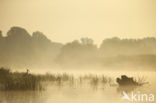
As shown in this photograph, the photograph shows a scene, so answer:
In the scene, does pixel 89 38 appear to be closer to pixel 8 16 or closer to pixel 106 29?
pixel 106 29

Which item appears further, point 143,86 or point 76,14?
point 76,14

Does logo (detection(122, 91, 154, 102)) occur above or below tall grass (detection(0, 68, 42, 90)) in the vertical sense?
below

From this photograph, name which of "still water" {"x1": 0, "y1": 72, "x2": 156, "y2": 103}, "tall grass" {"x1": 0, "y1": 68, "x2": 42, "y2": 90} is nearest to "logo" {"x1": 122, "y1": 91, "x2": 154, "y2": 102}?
"still water" {"x1": 0, "y1": 72, "x2": 156, "y2": 103}

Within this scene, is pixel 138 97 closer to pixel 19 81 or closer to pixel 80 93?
pixel 80 93

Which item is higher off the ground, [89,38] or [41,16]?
[41,16]

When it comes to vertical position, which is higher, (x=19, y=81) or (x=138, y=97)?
(x=19, y=81)

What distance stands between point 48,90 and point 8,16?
0.81m

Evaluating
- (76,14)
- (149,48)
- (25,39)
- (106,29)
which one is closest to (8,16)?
(25,39)

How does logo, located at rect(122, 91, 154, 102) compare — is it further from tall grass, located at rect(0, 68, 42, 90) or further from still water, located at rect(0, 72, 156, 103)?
tall grass, located at rect(0, 68, 42, 90)

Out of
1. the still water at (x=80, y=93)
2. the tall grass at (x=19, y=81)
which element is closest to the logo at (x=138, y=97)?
the still water at (x=80, y=93)

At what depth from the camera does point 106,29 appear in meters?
1.93

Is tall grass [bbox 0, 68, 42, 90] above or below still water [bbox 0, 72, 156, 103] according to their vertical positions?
above

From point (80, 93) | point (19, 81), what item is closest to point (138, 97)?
point (80, 93)

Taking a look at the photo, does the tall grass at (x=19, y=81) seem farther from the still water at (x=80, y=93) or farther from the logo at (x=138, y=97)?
the logo at (x=138, y=97)
